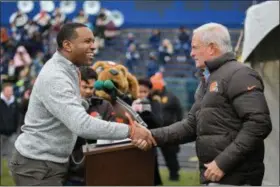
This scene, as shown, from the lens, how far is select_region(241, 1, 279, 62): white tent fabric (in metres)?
6.42

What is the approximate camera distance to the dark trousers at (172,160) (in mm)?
11570

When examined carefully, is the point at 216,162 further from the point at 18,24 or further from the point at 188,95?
the point at 18,24

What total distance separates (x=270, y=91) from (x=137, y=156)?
3.23 metres

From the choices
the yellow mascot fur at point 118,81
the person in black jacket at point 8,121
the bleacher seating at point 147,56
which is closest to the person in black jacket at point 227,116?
the yellow mascot fur at point 118,81

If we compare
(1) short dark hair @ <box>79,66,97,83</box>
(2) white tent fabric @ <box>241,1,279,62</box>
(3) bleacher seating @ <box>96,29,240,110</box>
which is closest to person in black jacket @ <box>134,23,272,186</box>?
(1) short dark hair @ <box>79,66,97,83</box>

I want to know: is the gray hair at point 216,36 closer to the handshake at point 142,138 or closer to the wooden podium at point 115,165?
the handshake at point 142,138

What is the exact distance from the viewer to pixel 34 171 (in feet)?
13.7

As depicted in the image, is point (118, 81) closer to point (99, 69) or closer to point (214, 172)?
point (99, 69)

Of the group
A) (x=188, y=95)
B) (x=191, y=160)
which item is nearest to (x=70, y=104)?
(x=191, y=160)

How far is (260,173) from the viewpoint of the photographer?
3.95 metres

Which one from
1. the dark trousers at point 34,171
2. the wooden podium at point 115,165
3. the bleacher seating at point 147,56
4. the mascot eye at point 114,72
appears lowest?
the bleacher seating at point 147,56

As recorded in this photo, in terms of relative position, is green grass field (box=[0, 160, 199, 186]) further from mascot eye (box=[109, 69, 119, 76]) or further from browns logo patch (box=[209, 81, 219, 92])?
browns logo patch (box=[209, 81, 219, 92])

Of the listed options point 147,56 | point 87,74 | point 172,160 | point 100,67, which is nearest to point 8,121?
point 172,160

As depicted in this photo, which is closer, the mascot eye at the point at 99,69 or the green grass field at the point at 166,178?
the mascot eye at the point at 99,69
